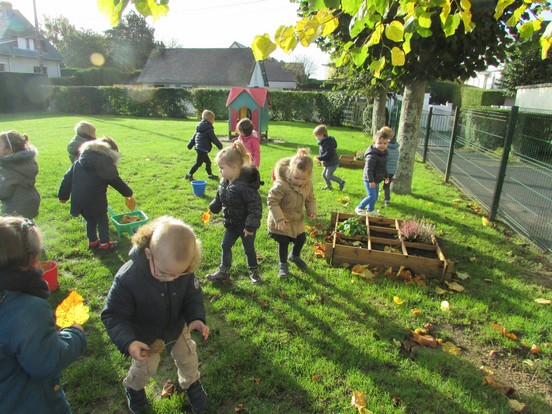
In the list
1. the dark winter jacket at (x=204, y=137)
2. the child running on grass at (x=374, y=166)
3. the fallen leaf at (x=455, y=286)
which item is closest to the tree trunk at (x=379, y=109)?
the dark winter jacket at (x=204, y=137)

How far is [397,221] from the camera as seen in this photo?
573 centimetres

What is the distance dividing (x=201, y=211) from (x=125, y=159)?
5.52 metres

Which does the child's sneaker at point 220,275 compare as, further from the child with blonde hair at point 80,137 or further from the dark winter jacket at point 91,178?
the child with blonde hair at point 80,137

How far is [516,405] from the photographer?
2.81 metres

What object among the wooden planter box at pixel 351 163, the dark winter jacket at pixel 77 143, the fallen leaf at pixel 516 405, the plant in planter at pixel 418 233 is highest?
the dark winter jacket at pixel 77 143

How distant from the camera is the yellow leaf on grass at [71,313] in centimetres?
220

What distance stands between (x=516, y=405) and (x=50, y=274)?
14.8 ft

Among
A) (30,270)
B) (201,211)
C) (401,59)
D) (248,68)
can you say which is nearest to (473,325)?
(401,59)

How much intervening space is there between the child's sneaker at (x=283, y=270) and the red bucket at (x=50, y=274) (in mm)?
2543

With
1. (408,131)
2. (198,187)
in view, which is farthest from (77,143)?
(408,131)

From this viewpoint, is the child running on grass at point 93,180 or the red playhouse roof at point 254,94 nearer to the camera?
the child running on grass at point 93,180

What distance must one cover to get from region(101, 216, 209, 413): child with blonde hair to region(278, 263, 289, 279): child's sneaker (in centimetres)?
194

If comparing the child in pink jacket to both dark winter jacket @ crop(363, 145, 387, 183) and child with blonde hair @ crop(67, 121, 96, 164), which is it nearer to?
dark winter jacket @ crop(363, 145, 387, 183)

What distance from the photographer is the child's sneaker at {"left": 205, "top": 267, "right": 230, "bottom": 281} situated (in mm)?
4406
